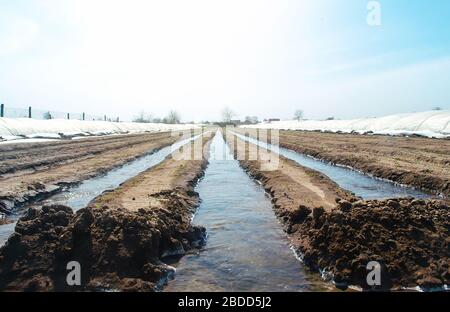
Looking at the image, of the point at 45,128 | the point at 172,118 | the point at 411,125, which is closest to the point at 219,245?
the point at 411,125

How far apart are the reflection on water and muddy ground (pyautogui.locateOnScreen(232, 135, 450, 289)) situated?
15.1 inches

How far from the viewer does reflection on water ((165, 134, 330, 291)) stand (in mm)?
6441

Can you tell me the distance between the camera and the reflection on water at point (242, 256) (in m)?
6.44

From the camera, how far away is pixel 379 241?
281 inches

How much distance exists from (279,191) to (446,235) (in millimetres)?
5991

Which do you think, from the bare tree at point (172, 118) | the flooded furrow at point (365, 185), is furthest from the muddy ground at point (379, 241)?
the bare tree at point (172, 118)

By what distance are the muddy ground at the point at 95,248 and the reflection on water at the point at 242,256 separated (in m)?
0.45

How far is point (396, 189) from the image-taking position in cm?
1451

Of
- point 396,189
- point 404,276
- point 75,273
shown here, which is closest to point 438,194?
point 396,189

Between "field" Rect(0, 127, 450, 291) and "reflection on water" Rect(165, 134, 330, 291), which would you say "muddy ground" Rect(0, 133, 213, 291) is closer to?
"field" Rect(0, 127, 450, 291)

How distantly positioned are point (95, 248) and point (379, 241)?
15.7 ft

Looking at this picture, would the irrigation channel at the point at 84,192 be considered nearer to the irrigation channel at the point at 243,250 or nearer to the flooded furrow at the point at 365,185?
the irrigation channel at the point at 243,250

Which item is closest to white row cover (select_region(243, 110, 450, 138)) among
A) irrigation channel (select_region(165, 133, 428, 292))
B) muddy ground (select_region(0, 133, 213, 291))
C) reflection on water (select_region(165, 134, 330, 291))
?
irrigation channel (select_region(165, 133, 428, 292))
